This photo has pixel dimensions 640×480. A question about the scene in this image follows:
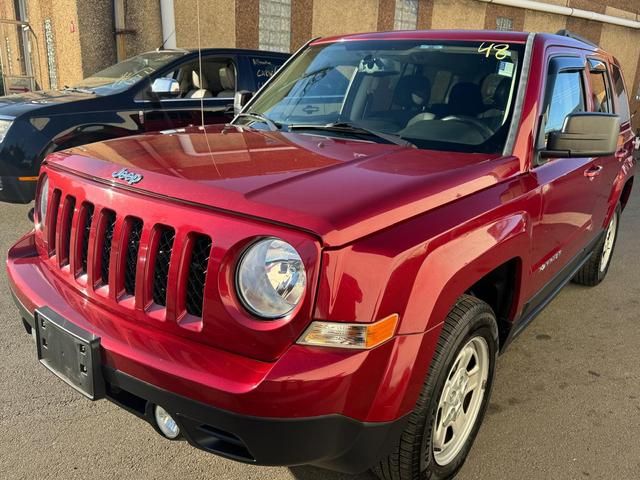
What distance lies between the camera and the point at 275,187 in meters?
1.86

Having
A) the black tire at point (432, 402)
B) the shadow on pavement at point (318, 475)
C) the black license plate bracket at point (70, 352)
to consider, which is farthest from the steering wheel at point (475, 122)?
the black license plate bracket at point (70, 352)

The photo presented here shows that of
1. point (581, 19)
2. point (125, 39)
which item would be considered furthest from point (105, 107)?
point (581, 19)

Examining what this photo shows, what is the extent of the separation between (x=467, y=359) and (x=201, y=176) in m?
1.30

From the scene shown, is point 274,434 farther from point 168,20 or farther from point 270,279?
point 168,20

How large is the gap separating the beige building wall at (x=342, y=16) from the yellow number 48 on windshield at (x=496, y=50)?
1084 cm

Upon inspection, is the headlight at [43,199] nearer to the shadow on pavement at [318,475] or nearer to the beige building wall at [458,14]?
the shadow on pavement at [318,475]

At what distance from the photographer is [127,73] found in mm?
6355

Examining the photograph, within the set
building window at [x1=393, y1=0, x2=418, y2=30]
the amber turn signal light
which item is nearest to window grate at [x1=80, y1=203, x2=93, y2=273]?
the amber turn signal light

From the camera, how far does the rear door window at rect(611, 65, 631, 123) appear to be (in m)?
4.45

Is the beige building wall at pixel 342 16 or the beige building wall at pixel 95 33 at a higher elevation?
the beige building wall at pixel 342 16

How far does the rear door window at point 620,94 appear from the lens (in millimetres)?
4446

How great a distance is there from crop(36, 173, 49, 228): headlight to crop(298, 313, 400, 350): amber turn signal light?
1498mm

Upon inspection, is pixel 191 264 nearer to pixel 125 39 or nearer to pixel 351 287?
pixel 351 287

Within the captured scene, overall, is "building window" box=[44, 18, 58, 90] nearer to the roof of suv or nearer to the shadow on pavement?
the roof of suv
